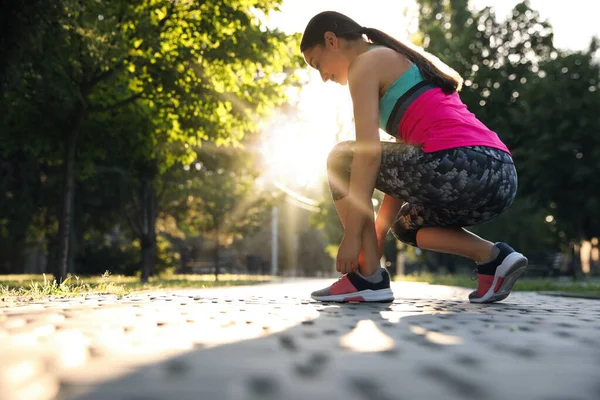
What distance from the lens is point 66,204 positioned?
9.58 meters

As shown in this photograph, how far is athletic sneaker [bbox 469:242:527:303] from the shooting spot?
10.8ft

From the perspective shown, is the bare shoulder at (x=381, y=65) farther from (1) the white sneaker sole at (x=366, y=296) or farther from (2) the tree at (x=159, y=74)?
(2) the tree at (x=159, y=74)

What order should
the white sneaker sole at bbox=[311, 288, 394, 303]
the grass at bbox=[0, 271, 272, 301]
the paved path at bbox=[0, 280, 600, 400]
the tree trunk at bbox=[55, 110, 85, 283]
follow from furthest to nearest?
1. the tree trunk at bbox=[55, 110, 85, 283]
2. the grass at bbox=[0, 271, 272, 301]
3. the white sneaker sole at bbox=[311, 288, 394, 303]
4. the paved path at bbox=[0, 280, 600, 400]

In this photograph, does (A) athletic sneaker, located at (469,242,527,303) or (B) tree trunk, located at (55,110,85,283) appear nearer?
(A) athletic sneaker, located at (469,242,527,303)

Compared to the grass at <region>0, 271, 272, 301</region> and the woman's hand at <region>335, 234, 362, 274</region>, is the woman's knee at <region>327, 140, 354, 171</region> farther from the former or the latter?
the grass at <region>0, 271, 272, 301</region>

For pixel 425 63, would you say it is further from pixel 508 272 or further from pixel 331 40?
pixel 508 272

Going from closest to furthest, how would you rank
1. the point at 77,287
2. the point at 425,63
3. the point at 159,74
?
the point at 425,63, the point at 77,287, the point at 159,74

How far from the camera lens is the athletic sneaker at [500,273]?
3.29 m

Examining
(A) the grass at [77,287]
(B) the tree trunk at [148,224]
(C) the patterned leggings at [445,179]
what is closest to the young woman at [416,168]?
(C) the patterned leggings at [445,179]

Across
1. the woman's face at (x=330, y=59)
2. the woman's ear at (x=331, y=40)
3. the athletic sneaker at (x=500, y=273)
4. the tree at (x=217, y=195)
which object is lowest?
the athletic sneaker at (x=500, y=273)

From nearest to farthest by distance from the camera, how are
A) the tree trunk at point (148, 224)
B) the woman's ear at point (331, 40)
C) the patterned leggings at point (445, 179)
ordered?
the patterned leggings at point (445, 179)
the woman's ear at point (331, 40)
the tree trunk at point (148, 224)

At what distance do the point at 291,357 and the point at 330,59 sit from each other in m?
2.45

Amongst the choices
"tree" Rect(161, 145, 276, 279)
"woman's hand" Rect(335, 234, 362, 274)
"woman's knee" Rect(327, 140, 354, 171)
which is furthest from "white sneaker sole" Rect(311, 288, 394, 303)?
"tree" Rect(161, 145, 276, 279)

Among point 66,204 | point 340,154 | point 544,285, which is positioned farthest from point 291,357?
point 544,285
